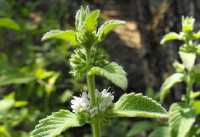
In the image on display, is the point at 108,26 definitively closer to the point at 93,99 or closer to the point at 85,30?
the point at 85,30

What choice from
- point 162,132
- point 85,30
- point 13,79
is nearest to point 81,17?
point 85,30

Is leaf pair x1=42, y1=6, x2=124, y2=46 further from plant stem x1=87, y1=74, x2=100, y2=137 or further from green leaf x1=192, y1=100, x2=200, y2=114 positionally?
green leaf x1=192, y1=100, x2=200, y2=114

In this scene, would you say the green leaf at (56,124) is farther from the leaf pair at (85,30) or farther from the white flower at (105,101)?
the leaf pair at (85,30)

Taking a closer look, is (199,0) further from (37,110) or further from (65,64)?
(65,64)

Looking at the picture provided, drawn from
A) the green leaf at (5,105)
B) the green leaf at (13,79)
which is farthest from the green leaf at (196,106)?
the green leaf at (13,79)

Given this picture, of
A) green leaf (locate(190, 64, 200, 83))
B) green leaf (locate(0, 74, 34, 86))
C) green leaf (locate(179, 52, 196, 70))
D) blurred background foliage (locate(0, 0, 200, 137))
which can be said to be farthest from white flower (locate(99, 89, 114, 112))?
green leaf (locate(0, 74, 34, 86))

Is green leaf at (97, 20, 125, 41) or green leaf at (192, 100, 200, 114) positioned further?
green leaf at (192, 100, 200, 114)
